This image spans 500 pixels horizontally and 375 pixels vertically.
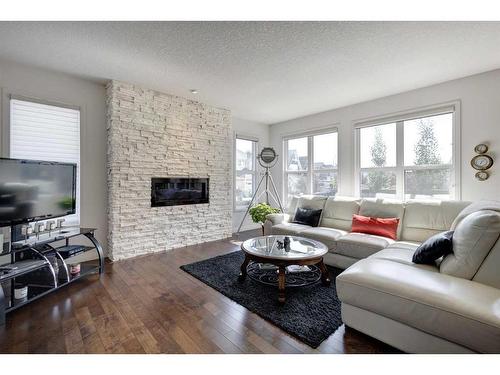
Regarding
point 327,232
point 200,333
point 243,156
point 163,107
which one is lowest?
point 200,333

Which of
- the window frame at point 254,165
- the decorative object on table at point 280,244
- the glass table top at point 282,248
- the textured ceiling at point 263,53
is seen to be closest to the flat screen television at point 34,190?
the textured ceiling at point 263,53

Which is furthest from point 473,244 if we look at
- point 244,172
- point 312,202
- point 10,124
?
point 10,124

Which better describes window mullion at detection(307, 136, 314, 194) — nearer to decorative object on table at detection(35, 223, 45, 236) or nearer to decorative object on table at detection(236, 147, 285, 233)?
decorative object on table at detection(236, 147, 285, 233)

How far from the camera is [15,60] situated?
2.59 meters

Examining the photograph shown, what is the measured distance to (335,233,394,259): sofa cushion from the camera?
265 centimetres

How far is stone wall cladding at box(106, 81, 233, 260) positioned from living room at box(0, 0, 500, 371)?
29mm

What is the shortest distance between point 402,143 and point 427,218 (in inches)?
52.6

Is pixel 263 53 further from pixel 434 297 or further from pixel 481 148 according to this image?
pixel 481 148

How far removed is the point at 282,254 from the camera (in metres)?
2.32

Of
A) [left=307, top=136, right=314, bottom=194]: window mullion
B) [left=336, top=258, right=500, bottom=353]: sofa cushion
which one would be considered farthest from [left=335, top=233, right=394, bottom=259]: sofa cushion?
[left=307, top=136, right=314, bottom=194]: window mullion

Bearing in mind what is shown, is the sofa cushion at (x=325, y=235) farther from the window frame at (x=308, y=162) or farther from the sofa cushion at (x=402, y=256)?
the window frame at (x=308, y=162)

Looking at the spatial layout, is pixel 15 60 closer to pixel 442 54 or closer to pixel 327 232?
pixel 327 232
